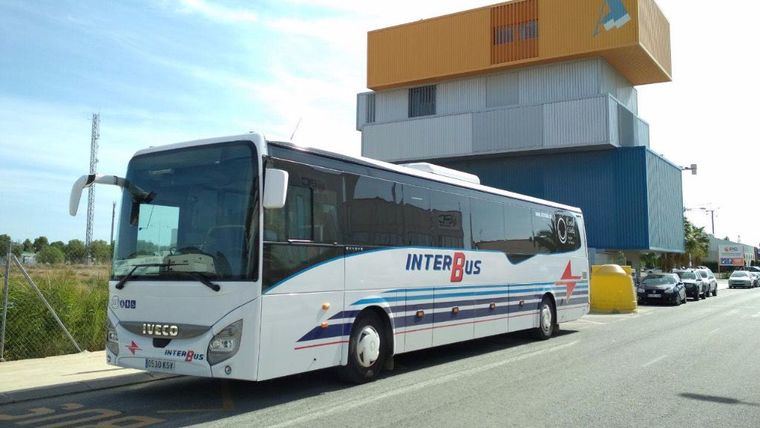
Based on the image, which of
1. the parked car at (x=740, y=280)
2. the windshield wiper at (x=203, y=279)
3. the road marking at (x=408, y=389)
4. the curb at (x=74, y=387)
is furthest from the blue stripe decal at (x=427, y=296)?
the parked car at (x=740, y=280)

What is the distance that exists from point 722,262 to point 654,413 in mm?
86120

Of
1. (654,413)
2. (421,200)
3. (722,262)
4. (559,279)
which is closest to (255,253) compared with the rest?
(421,200)

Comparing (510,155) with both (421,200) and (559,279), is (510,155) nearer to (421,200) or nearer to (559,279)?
(559,279)

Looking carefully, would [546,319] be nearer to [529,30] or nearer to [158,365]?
[158,365]

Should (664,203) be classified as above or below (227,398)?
above

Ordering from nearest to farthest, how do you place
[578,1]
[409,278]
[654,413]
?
1. [654,413]
2. [409,278]
3. [578,1]

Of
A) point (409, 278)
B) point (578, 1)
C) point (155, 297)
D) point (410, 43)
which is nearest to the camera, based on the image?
point (155, 297)

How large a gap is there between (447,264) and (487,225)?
5.71 feet

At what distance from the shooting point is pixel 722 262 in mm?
82438

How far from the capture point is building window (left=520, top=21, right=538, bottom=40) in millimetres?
38156

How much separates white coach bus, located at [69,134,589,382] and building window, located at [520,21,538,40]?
100 ft

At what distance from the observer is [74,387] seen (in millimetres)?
8719

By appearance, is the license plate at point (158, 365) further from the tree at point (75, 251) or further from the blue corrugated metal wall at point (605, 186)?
the blue corrugated metal wall at point (605, 186)

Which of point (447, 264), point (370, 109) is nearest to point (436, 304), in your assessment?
point (447, 264)
